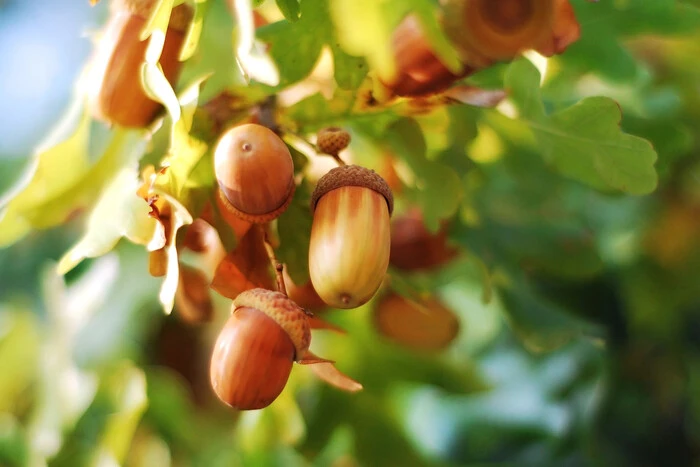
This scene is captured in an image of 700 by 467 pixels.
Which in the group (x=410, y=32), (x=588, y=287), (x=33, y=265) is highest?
(x=410, y=32)

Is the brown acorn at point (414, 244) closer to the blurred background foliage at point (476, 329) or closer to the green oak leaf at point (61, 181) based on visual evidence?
the blurred background foliage at point (476, 329)

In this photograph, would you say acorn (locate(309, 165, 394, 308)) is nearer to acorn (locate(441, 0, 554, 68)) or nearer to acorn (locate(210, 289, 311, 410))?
acorn (locate(210, 289, 311, 410))

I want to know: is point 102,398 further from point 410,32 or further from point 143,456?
point 410,32

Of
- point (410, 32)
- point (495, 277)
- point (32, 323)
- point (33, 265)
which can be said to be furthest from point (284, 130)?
point (33, 265)

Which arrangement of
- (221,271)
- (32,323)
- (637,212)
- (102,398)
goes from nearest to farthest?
1. (221,271)
2. (102,398)
3. (32,323)
4. (637,212)

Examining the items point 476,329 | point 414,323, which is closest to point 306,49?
point 414,323

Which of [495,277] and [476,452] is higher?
[495,277]

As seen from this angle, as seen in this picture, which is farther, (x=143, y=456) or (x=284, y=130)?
(x=143, y=456)
